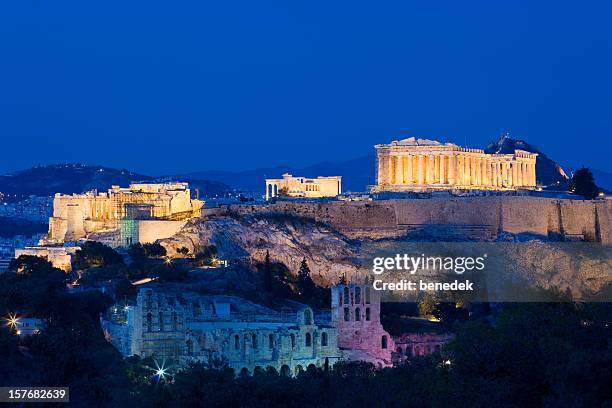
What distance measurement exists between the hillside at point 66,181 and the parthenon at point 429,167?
163 feet

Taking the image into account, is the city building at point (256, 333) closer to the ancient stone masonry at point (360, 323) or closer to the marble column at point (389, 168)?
the ancient stone masonry at point (360, 323)

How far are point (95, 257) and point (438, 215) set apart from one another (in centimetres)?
1857

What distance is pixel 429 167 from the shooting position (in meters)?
84.4

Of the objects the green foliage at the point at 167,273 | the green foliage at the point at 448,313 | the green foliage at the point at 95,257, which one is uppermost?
the green foliage at the point at 95,257

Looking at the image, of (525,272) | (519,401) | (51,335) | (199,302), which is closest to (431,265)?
(525,272)

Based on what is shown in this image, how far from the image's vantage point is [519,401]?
3391 centimetres

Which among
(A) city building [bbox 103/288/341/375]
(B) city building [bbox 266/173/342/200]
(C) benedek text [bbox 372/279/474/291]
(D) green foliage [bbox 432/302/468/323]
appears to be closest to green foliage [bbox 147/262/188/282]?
(A) city building [bbox 103/288/341/375]


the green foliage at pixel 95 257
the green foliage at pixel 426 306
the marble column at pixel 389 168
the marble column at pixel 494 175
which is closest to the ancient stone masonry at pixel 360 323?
the green foliage at pixel 426 306

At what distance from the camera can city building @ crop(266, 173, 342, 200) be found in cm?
8712

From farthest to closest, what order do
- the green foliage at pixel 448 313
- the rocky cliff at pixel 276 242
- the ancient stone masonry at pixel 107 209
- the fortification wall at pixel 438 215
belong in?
the ancient stone masonry at pixel 107 209, the fortification wall at pixel 438 215, the rocky cliff at pixel 276 242, the green foliage at pixel 448 313

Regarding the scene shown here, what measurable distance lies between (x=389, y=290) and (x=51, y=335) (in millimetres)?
24135

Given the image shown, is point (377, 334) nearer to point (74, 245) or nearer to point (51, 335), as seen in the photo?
point (51, 335)

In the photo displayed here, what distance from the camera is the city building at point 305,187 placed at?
286ft

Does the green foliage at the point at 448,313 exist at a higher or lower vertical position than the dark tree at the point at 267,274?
lower
